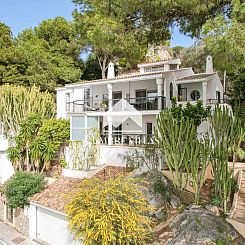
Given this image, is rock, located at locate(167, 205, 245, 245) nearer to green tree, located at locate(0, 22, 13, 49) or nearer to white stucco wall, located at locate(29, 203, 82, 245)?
white stucco wall, located at locate(29, 203, 82, 245)

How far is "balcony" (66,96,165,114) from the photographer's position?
25000 millimetres

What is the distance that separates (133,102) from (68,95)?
29.8 ft

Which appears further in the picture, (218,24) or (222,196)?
(222,196)

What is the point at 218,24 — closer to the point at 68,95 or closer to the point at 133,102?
the point at 133,102

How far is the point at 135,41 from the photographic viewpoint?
740 inches

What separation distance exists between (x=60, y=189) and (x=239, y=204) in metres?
12.3

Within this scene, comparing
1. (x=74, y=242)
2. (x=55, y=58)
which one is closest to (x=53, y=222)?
(x=74, y=242)

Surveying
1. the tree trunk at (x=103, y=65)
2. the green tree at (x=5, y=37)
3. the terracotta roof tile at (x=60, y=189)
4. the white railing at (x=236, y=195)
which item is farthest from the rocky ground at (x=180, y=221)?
the green tree at (x=5, y=37)

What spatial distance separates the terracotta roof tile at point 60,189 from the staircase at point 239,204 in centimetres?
760

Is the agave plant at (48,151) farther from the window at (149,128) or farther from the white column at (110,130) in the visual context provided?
the window at (149,128)

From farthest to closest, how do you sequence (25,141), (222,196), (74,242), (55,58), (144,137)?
(55,58)
(25,141)
(144,137)
(74,242)
(222,196)

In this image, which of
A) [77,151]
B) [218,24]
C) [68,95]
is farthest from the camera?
[68,95]

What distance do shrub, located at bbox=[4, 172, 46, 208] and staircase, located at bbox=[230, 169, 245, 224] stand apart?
14.0 m

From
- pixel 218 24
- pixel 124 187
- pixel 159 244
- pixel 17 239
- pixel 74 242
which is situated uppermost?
pixel 218 24
